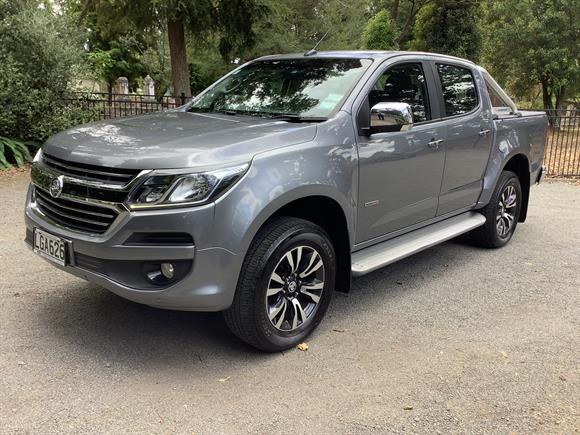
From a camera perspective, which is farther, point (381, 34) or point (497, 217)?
point (381, 34)

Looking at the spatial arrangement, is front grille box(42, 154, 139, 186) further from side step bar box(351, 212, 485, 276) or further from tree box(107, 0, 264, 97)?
tree box(107, 0, 264, 97)

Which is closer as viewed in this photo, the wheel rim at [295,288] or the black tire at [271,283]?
the black tire at [271,283]

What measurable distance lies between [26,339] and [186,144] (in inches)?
66.8

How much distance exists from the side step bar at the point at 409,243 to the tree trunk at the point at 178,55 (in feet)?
25.2

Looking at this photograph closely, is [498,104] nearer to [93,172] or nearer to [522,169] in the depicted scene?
[522,169]

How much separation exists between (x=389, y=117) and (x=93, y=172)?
1.99m

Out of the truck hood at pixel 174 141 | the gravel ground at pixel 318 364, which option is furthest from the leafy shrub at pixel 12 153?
the truck hood at pixel 174 141

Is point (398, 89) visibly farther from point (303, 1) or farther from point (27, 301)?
point (303, 1)

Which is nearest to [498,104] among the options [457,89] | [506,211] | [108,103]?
[457,89]

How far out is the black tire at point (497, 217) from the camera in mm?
5760

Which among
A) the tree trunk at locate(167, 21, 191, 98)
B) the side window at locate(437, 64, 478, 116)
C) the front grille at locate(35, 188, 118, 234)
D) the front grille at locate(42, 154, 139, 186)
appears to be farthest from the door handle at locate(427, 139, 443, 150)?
the tree trunk at locate(167, 21, 191, 98)

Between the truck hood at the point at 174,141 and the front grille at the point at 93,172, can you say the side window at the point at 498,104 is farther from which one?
the front grille at the point at 93,172

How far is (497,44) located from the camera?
23344 millimetres

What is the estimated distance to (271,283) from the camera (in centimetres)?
346
